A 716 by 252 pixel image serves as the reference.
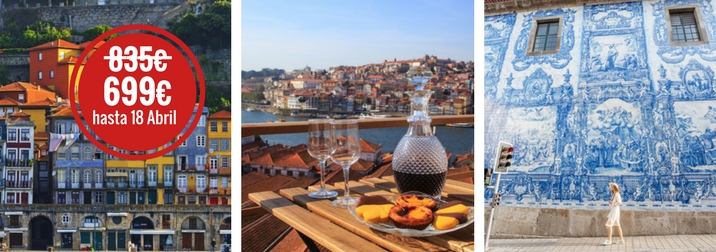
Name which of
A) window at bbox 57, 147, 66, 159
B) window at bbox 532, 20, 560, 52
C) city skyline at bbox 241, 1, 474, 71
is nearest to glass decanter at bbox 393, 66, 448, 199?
city skyline at bbox 241, 1, 474, 71

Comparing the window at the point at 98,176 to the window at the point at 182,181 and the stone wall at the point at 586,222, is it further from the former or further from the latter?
the stone wall at the point at 586,222

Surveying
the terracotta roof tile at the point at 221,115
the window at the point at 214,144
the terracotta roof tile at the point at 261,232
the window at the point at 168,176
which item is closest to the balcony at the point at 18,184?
the window at the point at 168,176

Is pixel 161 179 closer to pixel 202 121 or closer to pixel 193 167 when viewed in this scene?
pixel 193 167

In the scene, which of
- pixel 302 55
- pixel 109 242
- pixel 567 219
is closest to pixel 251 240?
pixel 302 55

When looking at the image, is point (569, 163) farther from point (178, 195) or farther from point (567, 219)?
point (178, 195)

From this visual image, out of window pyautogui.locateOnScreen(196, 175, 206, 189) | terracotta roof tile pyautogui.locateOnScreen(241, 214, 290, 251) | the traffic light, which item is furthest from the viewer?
the traffic light

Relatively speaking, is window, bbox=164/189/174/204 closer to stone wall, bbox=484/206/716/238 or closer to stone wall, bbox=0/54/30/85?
stone wall, bbox=0/54/30/85

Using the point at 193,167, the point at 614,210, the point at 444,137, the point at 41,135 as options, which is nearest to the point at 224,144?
the point at 193,167
